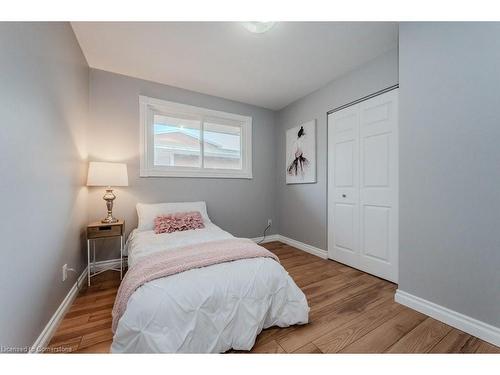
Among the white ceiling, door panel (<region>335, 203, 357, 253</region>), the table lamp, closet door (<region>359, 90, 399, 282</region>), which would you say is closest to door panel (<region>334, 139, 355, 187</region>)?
closet door (<region>359, 90, 399, 282</region>)

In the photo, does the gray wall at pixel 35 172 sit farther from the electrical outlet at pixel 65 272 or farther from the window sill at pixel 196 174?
the window sill at pixel 196 174

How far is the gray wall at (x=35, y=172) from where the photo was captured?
3.03 ft

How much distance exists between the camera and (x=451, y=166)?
1388 mm

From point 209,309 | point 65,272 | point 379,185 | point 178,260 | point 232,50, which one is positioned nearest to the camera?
point 209,309

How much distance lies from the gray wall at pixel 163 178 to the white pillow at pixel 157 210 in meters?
0.23

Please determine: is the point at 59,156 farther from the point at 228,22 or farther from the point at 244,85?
the point at 244,85

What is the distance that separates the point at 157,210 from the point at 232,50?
202 centimetres

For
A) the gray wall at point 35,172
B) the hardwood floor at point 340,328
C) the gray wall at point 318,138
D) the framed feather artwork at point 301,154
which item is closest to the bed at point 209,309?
the hardwood floor at point 340,328

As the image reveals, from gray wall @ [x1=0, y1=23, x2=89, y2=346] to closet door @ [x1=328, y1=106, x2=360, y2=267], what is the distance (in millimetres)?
2839

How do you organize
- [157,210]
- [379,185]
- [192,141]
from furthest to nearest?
[192,141] → [157,210] → [379,185]

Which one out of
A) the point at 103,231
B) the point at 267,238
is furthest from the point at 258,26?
the point at 267,238

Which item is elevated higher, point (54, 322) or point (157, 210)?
point (157, 210)

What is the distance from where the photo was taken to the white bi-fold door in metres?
2.04

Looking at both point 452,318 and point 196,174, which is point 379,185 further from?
point 196,174
